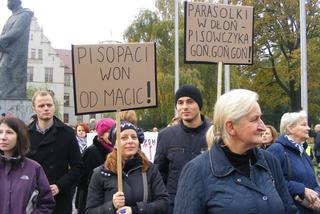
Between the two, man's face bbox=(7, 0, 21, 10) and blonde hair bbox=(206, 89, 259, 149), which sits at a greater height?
man's face bbox=(7, 0, 21, 10)

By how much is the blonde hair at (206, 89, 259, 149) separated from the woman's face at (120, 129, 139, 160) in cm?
132

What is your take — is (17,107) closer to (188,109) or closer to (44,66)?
(188,109)

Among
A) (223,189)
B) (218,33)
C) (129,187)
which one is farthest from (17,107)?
(223,189)

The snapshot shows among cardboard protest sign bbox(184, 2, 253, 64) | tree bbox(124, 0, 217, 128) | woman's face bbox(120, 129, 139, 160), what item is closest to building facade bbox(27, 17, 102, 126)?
tree bbox(124, 0, 217, 128)

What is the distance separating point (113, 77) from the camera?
174 inches

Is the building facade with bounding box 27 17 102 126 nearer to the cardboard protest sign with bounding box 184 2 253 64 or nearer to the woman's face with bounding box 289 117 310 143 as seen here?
the cardboard protest sign with bounding box 184 2 253 64

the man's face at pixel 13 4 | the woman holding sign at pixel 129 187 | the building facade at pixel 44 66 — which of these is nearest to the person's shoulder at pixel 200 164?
the woman holding sign at pixel 129 187

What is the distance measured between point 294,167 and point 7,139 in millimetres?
2643

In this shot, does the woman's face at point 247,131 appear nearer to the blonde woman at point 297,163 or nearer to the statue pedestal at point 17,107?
the blonde woman at point 297,163

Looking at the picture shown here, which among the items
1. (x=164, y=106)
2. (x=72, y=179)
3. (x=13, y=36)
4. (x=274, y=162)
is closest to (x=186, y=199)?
(x=274, y=162)

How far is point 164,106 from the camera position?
26.7 m

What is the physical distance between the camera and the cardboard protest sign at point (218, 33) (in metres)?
5.49

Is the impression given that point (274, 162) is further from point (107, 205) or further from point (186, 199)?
point (107, 205)

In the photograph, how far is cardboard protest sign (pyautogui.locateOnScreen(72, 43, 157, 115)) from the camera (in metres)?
4.34
